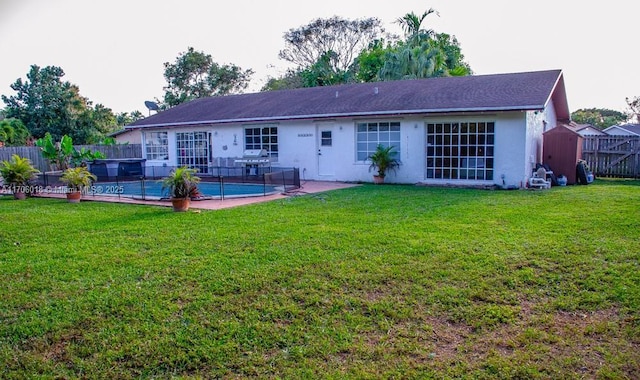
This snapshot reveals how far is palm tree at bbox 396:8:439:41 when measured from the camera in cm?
2914

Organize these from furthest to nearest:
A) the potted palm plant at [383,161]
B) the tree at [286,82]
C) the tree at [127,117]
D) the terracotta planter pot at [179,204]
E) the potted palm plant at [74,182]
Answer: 1. the tree at [127,117]
2. the tree at [286,82]
3. the potted palm plant at [383,161]
4. the potted palm plant at [74,182]
5. the terracotta planter pot at [179,204]

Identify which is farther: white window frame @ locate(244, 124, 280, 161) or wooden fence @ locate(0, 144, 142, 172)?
wooden fence @ locate(0, 144, 142, 172)

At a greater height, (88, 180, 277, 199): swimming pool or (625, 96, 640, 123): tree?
(625, 96, 640, 123): tree

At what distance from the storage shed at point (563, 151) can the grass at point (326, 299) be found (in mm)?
7609

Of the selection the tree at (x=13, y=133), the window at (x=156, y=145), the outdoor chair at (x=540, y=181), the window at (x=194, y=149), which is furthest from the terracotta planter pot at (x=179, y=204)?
the tree at (x=13, y=133)

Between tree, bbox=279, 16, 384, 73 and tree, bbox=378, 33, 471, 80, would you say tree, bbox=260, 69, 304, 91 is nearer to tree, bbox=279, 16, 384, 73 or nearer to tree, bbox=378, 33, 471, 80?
tree, bbox=279, 16, 384, 73

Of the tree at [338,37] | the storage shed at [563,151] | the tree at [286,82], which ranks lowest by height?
the storage shed at [563,151]

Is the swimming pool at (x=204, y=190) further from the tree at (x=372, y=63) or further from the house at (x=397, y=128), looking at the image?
the tree at (x=372, y=63)

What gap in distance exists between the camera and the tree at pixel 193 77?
39125mm

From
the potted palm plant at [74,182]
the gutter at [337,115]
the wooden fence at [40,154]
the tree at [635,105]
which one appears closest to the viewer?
the potted palm plant at [74,182]

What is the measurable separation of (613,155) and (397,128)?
9035 mm

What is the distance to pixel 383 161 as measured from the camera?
15.2m

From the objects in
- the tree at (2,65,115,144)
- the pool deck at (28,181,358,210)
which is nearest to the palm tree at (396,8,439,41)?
the pool deck at (28,181,358,210)

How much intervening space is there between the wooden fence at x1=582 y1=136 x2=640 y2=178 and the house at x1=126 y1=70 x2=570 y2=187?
6.00 feet
